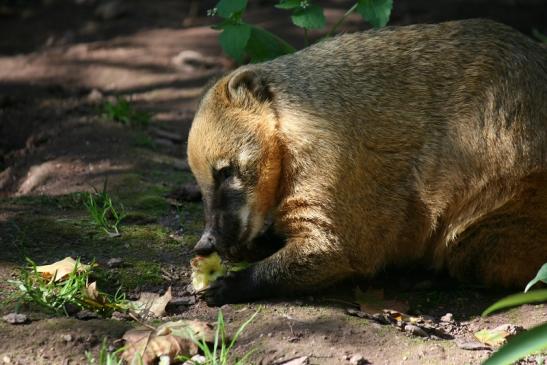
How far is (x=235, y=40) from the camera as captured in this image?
6.14 m

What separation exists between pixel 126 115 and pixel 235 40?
2.35 meters

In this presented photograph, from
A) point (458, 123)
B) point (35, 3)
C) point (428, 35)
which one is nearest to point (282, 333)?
point (458, 123)

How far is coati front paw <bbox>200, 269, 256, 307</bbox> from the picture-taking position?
490cm

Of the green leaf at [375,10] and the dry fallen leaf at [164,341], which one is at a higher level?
the green leaf at [375,10]

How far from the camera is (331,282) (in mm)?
5184

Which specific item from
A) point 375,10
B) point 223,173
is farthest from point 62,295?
point 375,10

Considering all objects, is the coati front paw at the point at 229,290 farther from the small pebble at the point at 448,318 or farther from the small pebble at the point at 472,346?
the small pebble at the point at 472,346

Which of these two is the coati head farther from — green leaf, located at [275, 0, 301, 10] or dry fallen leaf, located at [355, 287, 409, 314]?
green leaf, located at [275, 0, 301, 10]

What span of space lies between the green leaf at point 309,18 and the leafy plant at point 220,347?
2.66 metres

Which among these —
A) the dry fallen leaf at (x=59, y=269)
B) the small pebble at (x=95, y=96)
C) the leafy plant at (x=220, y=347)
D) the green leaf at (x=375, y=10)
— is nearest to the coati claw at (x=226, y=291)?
the leafy plant at (x=220, y=347)

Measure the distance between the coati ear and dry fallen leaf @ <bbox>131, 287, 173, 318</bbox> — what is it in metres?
1.31

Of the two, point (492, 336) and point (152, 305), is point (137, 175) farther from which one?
point (492, 336)

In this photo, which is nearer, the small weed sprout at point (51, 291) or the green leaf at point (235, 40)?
the small weed sprout at point (51, 291)

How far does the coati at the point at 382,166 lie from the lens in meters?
5.09
